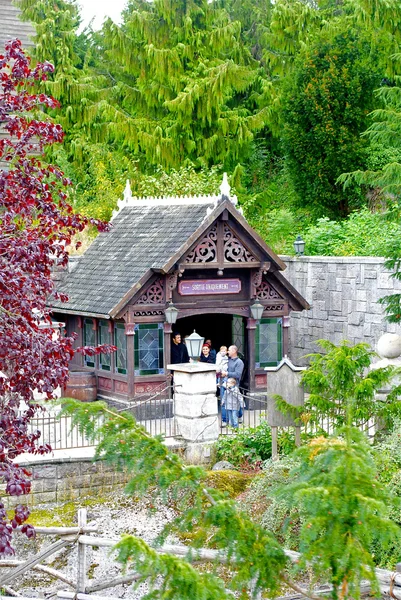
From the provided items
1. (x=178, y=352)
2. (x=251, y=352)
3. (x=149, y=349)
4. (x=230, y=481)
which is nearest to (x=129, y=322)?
(x=149, y=349)

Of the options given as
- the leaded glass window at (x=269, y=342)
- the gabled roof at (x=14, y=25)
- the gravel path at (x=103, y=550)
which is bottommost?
the gravel path at (x=103, y=550)

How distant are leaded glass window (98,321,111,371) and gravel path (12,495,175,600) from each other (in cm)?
420

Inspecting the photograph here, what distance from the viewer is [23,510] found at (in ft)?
28.6

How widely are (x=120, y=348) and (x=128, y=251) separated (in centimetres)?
195

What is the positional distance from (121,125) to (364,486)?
2687 centimetres

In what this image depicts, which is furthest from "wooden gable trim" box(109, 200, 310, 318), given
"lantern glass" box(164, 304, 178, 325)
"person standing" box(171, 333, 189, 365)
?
"person standing" box(171, 333, 189, 365)

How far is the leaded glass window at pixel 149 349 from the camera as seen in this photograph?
59.5 feet

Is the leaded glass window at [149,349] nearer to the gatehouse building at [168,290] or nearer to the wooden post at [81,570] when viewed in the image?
the gatehouse building at [168,290]

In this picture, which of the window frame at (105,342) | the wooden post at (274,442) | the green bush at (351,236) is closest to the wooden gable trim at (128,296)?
the window frame at (105,342)

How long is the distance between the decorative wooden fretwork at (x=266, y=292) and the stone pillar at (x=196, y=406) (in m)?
3.43

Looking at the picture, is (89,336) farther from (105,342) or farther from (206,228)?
(206,228)

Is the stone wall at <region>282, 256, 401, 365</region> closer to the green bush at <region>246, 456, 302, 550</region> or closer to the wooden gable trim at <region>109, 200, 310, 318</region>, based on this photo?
the wooden gable trim at <region>109, 200, 310, 318</region>

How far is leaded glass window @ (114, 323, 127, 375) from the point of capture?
59.8 feet

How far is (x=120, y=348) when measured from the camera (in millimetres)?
18438
